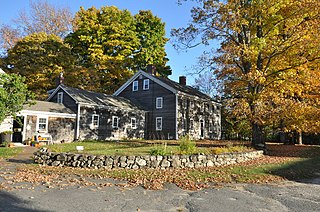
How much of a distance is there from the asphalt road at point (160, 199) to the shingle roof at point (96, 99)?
18086mm

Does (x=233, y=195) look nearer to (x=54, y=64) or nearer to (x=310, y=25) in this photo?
(x=310, y=25)

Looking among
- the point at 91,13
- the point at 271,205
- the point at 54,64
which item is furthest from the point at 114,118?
the point at 271,205

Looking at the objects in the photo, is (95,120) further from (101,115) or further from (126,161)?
(126,161)

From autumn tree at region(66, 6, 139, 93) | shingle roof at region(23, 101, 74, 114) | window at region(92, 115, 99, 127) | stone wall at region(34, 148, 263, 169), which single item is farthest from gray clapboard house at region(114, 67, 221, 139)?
stone wall at region(34, 148, 263, 169)

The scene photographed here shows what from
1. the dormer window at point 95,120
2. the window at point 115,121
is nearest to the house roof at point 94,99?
the dormer window at point 95,120

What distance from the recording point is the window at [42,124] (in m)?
21.6

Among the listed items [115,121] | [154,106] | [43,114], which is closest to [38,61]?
[43,114]

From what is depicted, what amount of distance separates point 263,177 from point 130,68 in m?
32.1

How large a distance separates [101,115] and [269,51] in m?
17.2

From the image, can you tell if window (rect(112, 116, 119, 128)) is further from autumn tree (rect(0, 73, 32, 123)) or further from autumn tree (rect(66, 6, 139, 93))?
autumn tree (rect(0, 73, 32, 123))

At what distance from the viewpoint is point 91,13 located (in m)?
36.6

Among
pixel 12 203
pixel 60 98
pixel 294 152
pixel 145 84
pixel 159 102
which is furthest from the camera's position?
pixel 145 84

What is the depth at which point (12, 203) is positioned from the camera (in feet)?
18.8

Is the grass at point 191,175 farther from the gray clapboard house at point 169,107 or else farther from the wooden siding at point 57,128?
the gray clapboard house at point 169,107
